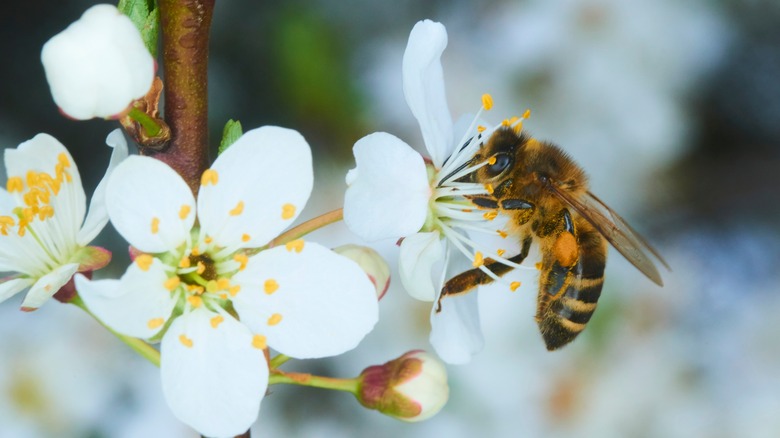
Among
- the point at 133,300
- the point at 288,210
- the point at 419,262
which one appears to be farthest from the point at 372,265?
the point at 133,300

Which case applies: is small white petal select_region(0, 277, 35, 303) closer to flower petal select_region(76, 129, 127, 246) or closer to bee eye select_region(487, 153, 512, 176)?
flower petal select_region(76, 129, 127, 246)

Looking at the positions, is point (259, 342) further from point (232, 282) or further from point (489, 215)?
point (489, 215)

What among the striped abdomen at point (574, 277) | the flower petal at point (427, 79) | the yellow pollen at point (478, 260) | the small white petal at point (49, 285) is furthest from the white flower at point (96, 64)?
the striped abdomen at point (574, 277)

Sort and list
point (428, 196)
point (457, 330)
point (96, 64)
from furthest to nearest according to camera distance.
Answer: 1. point (457, 330)
2. point (428, 196)
3. point (96, 64)

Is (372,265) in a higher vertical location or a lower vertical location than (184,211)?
lower

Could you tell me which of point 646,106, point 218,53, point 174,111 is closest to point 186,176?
point 174,111

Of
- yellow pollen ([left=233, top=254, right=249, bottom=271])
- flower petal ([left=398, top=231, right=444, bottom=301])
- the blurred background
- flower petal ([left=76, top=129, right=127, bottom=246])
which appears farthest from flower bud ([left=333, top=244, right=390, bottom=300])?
the blurred background

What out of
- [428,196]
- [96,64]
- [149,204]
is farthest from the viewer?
[428,196]
